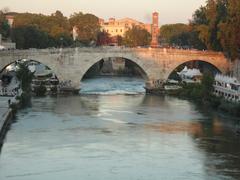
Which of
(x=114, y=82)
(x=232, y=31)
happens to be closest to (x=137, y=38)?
(x=114, y=82)

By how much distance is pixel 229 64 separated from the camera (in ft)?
141

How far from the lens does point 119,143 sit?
955 inches

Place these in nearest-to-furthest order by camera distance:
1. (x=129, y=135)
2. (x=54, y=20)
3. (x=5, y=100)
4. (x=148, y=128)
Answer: (x=129, y=135)
(x=148, y=128)
(x=5, y=100)
(x=54, y=20)

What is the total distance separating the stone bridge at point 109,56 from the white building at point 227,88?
553 centimetres

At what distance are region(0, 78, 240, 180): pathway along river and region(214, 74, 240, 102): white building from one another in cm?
175

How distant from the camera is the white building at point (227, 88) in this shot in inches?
1357

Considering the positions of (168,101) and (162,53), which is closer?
(168,101)

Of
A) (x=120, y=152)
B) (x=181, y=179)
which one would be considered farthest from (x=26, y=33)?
(x=181, y=179)

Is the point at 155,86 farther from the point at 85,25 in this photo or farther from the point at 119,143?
the point at 85,25

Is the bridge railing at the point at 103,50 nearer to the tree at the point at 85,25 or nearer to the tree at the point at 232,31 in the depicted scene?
the tree at the point at 232,31

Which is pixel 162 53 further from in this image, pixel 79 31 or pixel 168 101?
pixel 79 31

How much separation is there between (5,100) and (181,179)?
52.1 feet

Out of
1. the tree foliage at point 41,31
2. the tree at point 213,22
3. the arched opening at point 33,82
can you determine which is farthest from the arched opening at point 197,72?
the tree foliage at point 41,31

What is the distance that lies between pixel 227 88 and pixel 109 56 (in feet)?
33.3
